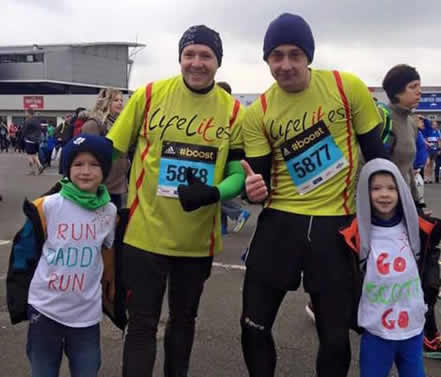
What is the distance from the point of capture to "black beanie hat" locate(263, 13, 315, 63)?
7.70 ft

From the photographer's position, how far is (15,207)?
9195 mm

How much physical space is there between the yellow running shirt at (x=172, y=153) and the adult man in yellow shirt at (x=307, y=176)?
0.18 metres

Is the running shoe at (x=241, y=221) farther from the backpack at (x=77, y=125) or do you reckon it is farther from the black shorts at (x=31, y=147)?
the black shorts at (x=31, y=147)

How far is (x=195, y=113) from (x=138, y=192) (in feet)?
1.58

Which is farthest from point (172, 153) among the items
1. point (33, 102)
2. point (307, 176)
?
point (33, 102)

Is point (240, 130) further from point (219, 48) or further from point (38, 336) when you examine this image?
point (38, 336)

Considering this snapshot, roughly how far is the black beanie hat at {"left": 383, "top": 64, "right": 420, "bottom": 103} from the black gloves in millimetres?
1539

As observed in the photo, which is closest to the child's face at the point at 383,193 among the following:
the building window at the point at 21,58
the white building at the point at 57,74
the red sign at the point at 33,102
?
the white building at the point at 57,74

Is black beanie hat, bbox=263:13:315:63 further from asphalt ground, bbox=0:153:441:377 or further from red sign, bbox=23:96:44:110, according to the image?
red sign, bbox=23:96:44:110

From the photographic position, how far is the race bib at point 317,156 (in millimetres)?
2432

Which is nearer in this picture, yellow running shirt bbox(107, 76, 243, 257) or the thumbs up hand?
the thumbs up hand

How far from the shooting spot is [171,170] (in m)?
2.53

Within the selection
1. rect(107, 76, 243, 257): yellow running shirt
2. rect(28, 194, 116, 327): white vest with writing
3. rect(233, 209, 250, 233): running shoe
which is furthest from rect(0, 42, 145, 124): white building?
rect(28, 194, 116, 327): white vest with writing

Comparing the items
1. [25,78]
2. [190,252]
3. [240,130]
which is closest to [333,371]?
[190,252]
